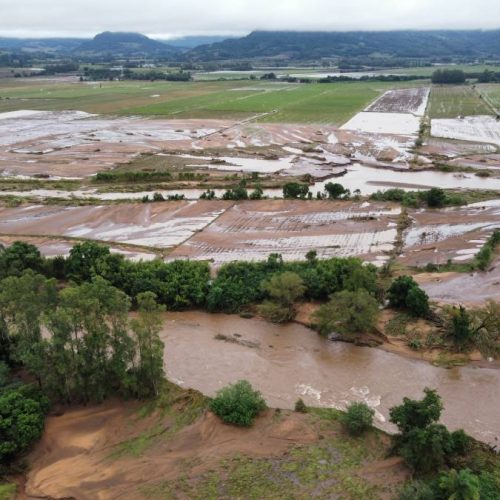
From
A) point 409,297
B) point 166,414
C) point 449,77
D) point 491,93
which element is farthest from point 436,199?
point 449,77

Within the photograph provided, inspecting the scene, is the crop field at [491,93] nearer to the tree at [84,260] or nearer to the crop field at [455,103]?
the crop field at [455,103]

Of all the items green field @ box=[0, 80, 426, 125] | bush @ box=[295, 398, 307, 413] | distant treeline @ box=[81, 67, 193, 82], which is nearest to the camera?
bush @ box=[295, 398, 307, 413]

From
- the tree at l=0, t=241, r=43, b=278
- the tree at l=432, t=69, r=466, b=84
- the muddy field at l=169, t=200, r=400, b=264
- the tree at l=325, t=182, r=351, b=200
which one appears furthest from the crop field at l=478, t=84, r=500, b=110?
the tree at l=0, t=241, r=43, b=278

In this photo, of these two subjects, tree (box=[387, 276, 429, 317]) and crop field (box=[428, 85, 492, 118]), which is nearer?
tree (box=[387, 276, 429, 317])

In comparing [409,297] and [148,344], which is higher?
[148,344]

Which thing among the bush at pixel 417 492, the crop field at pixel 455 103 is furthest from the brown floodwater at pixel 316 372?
the crop field at pixel 455 103

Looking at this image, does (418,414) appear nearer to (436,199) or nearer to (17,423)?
(17,423)

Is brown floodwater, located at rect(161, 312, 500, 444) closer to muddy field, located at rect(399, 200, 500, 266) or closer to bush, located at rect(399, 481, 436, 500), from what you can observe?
bush, located at rect(399, 481, 436, 500)
